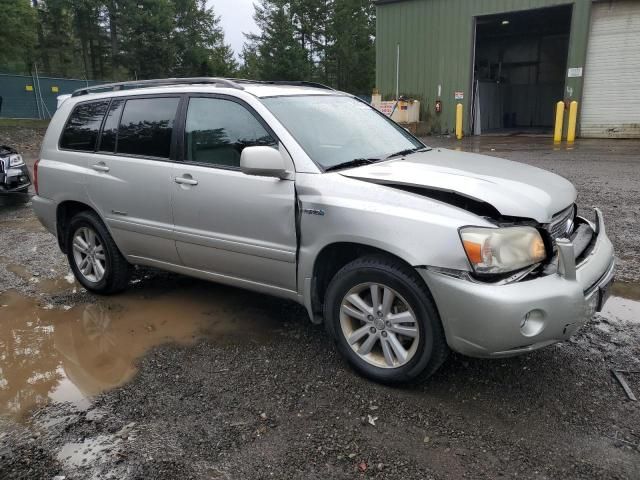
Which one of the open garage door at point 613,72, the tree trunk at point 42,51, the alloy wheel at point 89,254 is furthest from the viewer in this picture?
the tree trunk at point 42,51

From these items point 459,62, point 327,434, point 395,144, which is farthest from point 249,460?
point 459,62

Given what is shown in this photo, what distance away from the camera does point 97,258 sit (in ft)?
16.2

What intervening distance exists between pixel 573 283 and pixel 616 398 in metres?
0.77

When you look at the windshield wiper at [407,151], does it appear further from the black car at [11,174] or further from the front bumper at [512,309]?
the black car at [11,174]

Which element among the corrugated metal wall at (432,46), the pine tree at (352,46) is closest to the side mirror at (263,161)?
the corrugated metal wall at (432,46)

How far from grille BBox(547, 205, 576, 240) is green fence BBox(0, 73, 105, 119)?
2600 cm

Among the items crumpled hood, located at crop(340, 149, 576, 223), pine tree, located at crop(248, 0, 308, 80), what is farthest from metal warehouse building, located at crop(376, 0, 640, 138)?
pine tree, located at crop(248, 0, 308, 80)

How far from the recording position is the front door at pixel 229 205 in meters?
3.53

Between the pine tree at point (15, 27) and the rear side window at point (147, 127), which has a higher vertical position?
the pine tree at point (15, 27)

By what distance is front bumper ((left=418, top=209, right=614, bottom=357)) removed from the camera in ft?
8.84

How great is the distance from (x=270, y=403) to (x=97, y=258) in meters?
2.65

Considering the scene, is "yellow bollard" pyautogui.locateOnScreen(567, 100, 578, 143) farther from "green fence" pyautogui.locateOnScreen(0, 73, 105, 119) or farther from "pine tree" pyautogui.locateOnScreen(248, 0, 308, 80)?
"pine tree" pyautogui.locateOnScreen(248, 0, 308, 80)

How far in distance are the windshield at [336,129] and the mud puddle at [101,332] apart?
1.47 meters

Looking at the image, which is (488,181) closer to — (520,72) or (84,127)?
(84,127)
